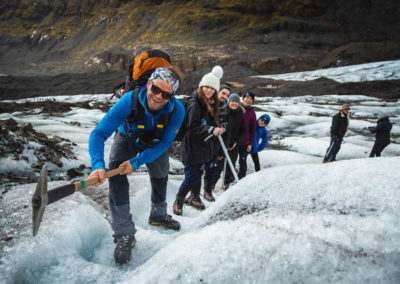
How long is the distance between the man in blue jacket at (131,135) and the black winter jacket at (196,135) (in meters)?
0.82

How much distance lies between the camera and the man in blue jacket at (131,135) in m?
2.03

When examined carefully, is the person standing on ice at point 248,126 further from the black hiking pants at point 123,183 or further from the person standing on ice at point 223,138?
the black hiking pants at point 123,183

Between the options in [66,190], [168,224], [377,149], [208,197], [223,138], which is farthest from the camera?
[377,149]

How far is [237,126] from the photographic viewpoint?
14.5ft

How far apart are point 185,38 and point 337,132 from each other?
5956 cm

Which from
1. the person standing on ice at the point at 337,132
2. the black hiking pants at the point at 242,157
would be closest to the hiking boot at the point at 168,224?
the black hiking pants at the point at 242,157

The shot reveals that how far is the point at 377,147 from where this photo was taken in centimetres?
778

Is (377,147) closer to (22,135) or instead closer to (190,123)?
(190,123)

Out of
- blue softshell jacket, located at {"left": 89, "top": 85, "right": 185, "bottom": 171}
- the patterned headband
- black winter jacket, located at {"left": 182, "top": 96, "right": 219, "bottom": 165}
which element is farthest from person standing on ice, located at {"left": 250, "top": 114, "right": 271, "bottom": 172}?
the patterned headband

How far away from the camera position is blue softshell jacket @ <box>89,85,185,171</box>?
202 cm

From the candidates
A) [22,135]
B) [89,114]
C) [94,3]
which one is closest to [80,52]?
[94,3]

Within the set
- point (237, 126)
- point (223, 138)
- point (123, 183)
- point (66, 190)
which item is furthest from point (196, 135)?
point (66, 190)

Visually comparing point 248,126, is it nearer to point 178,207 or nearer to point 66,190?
point 178,207

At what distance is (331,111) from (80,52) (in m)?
76.9
